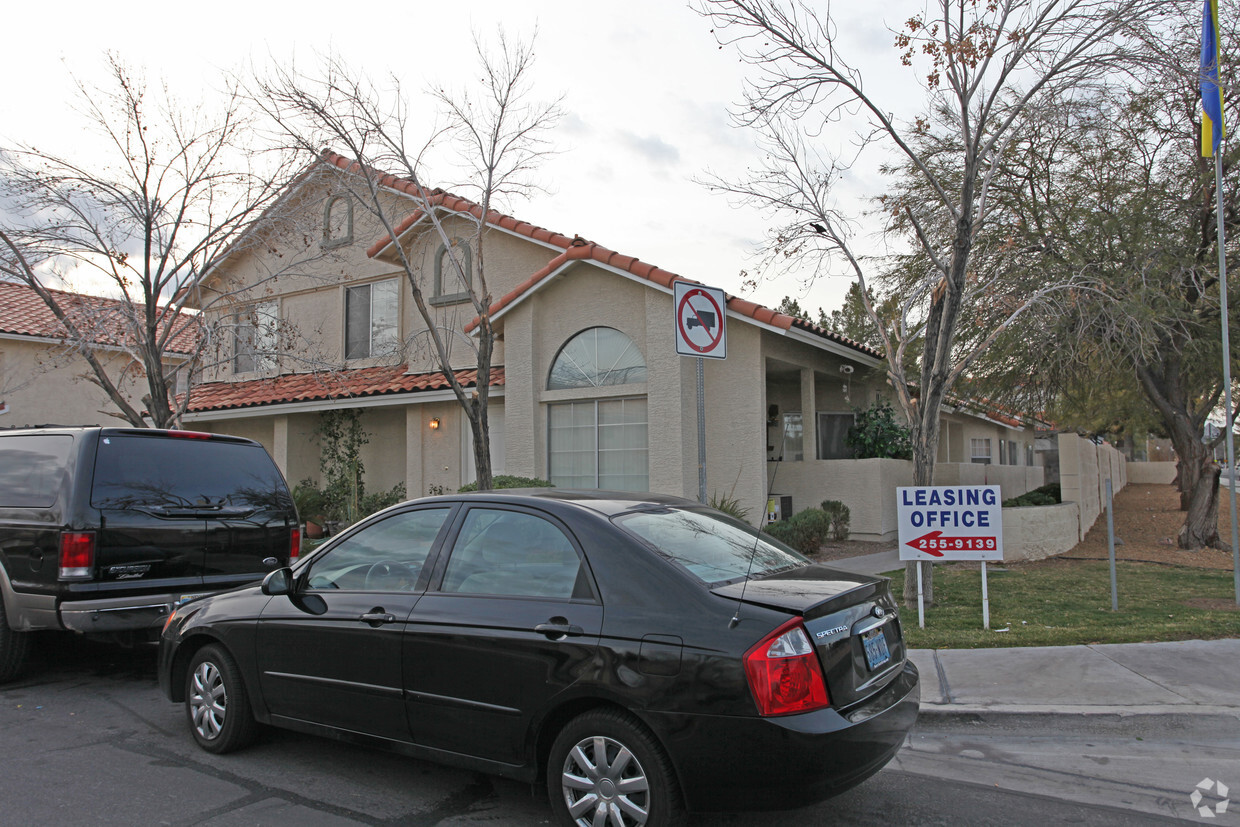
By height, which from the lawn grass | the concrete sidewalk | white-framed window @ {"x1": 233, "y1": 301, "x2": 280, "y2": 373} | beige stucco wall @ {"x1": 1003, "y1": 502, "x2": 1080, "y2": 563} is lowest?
the concrete sidewalk

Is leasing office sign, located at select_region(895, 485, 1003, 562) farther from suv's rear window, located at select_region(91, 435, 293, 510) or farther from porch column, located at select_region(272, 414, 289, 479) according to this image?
porch column, located at select_region(272, 414, 289, 479)

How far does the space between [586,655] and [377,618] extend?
1304mm

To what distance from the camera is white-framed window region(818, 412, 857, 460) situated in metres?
15.5

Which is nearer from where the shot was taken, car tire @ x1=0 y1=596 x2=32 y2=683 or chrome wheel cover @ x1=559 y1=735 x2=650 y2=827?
chrome wheel cover @ x1=559 y1=735 x2=650 y2=827

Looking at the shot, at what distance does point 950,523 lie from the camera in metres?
7.70

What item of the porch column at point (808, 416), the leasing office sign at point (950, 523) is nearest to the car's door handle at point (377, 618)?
the leasing office sign at point (950, 523)

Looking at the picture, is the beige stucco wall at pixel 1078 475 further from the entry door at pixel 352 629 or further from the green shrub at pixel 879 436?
the entry door at pixel 352 629

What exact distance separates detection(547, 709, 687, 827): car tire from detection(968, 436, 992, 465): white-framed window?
22535mm

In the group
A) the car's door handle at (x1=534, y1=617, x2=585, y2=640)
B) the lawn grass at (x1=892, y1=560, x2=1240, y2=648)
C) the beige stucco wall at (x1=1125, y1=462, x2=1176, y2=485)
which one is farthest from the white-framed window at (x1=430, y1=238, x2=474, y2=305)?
the beige stucco wall at (x1=1125, y1=462, x2=1176, y2=485)

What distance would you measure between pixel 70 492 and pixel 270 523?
1512mm

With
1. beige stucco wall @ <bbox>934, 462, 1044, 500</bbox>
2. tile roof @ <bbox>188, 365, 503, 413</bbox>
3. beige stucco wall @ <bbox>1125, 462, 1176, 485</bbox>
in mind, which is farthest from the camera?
beige stucco wall @ <bbox>1125, 462, 1176, 485</bbox>

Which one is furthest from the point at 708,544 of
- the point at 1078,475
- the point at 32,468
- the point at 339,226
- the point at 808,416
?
the point at 339,226

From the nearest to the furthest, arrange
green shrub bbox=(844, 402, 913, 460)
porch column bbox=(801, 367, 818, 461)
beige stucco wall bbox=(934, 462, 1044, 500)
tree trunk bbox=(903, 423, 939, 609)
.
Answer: tree trunk bbox=(903, 423, 939, 609) < porch column bbox=(801, 367, 818, 461) < green shrub bbox=(844, 402, 913, 460) < beige stucco wall bbox=(934, 462, 1044, 500)

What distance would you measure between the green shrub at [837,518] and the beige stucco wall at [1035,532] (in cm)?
239
